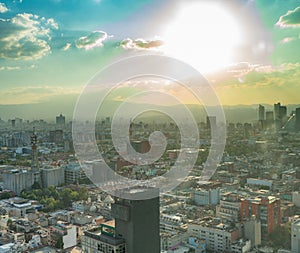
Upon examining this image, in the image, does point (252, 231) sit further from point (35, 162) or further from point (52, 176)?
point (35, 162)

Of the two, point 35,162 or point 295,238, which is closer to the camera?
point 295,238

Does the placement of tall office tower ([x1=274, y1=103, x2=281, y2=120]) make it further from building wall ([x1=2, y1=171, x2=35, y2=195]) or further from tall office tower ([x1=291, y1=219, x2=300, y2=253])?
building wall ([x1=2, y1=171, x2=35, y2=195])

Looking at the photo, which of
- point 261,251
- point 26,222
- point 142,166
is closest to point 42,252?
point 26,222

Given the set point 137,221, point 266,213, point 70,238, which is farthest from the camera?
point 266,213

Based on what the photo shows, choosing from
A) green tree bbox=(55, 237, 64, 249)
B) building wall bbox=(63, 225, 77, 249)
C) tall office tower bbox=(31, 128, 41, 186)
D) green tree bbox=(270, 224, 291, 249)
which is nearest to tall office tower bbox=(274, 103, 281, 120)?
green tree bbox=(270, 224, 291, 249)

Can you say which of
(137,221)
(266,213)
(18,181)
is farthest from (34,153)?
(137,221)

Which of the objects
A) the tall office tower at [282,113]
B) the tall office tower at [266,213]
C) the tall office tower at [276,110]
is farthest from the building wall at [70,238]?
the tall office tower at [282,113]
